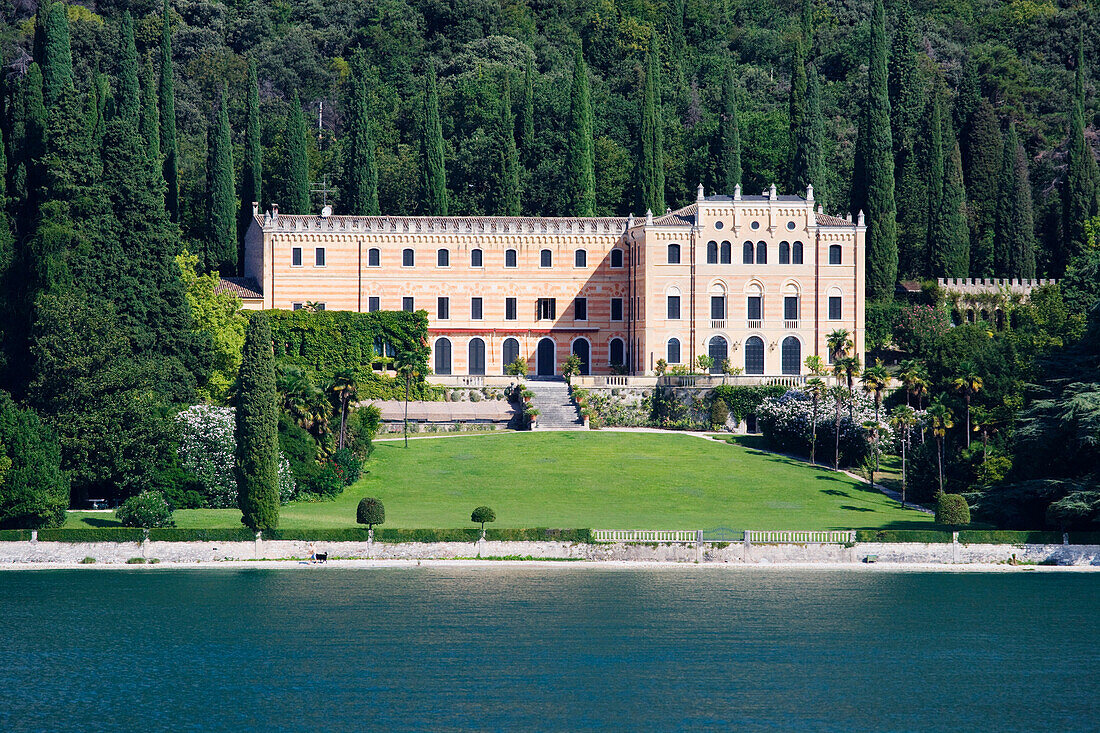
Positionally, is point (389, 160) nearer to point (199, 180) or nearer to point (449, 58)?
point (199, 180)

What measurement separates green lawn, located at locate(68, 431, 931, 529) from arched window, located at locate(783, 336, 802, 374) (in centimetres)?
1037

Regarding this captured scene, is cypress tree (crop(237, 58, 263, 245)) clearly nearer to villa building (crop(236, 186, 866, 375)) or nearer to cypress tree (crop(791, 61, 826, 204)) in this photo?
villa building (crop(236, 186, 866, 375))

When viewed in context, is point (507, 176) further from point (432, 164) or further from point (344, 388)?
point (344, 388)

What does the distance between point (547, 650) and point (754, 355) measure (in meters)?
41.2

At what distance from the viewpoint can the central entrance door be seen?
268 ft

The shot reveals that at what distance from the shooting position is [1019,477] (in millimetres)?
54156

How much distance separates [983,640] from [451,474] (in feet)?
84.6

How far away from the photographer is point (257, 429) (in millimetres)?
50969

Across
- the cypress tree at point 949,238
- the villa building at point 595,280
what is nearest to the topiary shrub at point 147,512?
the villa building at point 595,280

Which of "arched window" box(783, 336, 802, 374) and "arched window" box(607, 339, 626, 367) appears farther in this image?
"arched window" box(607, 339, 626, 367)

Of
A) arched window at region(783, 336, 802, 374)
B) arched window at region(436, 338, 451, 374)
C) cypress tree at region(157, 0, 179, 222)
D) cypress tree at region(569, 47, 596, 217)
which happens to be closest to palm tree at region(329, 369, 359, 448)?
arched window at region(436, 338, 451, 374)

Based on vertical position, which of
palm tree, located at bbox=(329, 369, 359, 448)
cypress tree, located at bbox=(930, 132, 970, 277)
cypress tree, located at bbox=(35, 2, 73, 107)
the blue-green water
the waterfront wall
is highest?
cypress tree, located at bbox=(35, 2, 73, 107)

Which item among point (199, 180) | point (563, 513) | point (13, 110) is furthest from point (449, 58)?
point (563, 513)

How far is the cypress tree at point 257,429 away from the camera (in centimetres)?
4997
